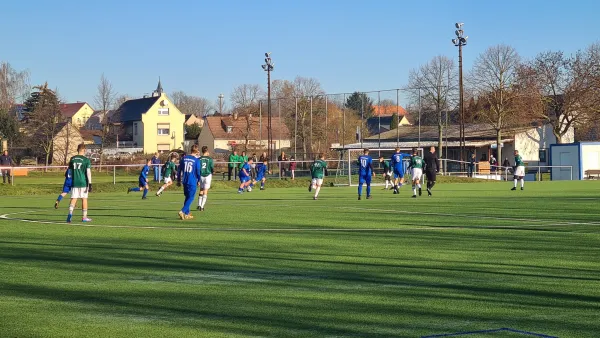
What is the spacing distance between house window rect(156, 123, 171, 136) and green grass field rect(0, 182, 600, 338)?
367 ft

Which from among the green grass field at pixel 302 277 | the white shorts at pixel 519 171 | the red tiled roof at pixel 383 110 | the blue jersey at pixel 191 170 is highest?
the red tiled roof at pixel 383 110

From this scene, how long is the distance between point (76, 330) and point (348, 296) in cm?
A: 313

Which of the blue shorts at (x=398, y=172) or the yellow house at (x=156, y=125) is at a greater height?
the yellow house at (x=156, y=125)

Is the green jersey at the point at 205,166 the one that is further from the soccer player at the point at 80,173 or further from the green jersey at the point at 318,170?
the green jersey at the point at 318,170

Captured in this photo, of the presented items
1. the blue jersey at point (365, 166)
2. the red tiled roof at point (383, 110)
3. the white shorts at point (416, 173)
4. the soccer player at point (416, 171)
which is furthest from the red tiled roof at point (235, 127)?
the blue jersey at point (365, 166)

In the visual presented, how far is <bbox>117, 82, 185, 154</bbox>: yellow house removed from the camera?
131m

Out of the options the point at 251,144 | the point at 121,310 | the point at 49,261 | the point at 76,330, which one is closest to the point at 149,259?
the point at 49,261

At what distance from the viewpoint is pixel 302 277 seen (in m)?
11.4

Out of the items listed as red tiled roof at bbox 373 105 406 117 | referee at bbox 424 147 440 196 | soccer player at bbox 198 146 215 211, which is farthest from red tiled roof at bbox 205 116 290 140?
soccer player at bbox 198 146 215 211

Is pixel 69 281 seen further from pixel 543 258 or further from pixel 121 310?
pixel 543 258

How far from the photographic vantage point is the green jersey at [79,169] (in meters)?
20.8

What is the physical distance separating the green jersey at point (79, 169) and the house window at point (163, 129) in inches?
4432

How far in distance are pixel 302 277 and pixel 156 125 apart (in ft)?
403

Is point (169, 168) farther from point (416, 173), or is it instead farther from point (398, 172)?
point (416, 173)
